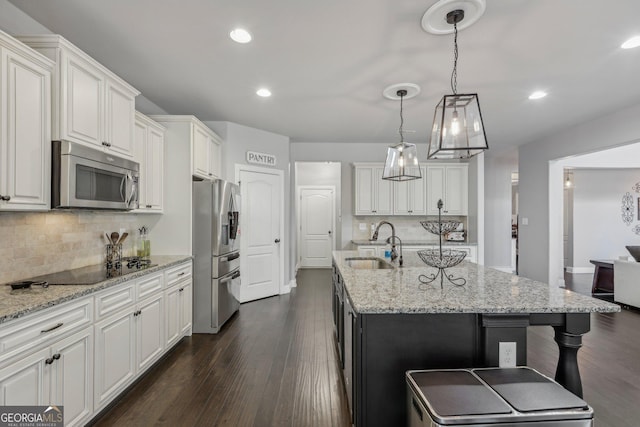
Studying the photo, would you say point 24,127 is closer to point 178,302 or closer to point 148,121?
point 148,121

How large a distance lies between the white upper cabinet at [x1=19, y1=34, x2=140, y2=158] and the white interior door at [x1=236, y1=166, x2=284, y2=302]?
84.4 inches

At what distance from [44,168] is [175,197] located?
161cm

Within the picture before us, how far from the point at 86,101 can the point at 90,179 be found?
54 centimetres

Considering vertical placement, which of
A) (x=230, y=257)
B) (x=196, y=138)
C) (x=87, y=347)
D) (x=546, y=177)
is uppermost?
(x=196, y=138)

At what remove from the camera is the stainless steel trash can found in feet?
3.74

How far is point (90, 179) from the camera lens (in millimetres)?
2150

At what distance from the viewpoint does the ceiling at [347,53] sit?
6.81ft

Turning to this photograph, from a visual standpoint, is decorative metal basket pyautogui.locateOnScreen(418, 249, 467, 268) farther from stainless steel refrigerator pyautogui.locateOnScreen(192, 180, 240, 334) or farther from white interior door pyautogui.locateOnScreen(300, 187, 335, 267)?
white interior door pyautogui.locateOnScreen(300, 187, 335, 267)

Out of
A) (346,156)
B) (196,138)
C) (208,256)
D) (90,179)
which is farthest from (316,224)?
(90,179)

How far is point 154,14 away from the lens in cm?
211

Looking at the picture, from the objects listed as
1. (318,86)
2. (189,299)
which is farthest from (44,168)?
(318,86)

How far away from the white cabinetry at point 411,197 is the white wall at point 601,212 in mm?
4224

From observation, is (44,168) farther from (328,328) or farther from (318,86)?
(328,328)

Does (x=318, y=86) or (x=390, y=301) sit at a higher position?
(x=318, y=86)
